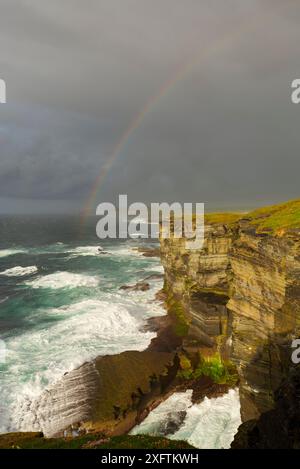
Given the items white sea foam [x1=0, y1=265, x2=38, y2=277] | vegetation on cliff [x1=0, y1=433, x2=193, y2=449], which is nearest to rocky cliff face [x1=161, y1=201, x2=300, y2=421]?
vegetation on cliff [x1=0, y1=433, x2=193, y2=449]

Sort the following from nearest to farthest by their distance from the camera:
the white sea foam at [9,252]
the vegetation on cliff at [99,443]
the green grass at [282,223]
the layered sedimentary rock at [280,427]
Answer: the layered sedimentary rock at [280,427] → the vegetation on cliff at [99,443] → the green grass at [282,223] → the white sea foam at [9,252]

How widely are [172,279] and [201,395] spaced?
72.6 feet

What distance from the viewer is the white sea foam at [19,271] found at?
7801cm

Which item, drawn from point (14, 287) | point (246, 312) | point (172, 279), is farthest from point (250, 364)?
point (14, 287)

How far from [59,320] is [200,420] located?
26.8m

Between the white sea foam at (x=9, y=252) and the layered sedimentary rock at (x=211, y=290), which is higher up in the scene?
the layered sedimentary rock at (x=211, y=290)

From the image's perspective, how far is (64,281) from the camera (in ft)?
221

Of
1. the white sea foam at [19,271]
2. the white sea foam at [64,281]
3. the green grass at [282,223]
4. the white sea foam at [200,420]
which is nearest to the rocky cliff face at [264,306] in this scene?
the green grass at [282,223]

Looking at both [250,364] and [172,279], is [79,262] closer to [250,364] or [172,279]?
[172,279]

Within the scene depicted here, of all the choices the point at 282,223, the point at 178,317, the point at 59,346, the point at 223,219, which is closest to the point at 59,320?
the point at 59,346

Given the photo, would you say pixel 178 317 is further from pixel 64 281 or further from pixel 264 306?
pixel 64 281

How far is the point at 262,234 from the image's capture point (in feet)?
73.5

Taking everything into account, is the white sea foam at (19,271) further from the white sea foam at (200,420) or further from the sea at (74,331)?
the white sea foam at (200,420)

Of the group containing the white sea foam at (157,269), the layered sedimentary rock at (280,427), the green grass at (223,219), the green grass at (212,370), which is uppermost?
the green grass at (223,219)
